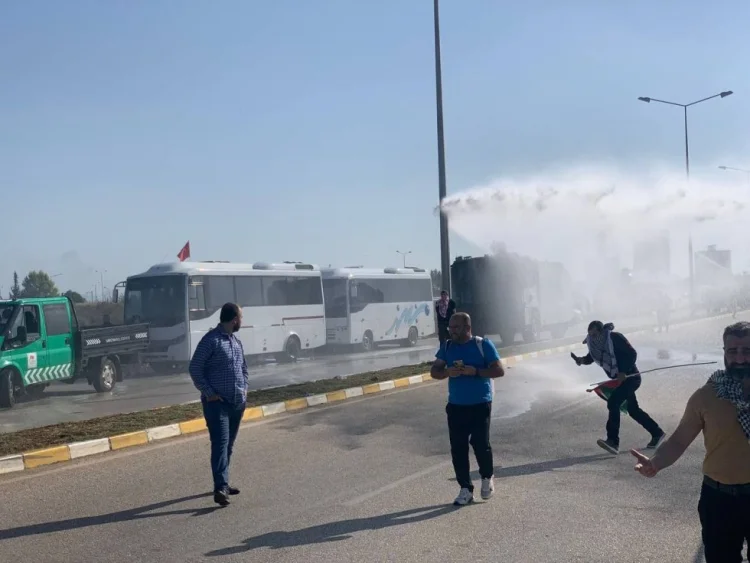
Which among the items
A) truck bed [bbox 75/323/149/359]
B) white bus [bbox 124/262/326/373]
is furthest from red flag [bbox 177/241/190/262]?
truck bed [bbox 75/323/149/359]

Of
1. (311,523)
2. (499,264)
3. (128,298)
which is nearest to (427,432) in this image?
(311,523)

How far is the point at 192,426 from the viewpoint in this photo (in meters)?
11.8

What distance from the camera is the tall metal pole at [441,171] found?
1955 centimetres

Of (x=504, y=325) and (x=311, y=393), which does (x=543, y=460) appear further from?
(x=504, y=325)

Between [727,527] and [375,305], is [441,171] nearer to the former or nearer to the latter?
[375,305]

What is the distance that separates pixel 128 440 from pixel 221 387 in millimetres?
4071

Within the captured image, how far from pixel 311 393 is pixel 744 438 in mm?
11538

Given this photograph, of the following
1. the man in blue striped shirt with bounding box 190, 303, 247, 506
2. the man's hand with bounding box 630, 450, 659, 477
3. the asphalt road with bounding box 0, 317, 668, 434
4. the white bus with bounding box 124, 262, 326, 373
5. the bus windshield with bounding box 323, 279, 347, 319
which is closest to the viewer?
the man's hand with bounding box 630, 450, 659, 477

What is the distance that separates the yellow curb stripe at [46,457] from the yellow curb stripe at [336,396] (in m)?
5.58

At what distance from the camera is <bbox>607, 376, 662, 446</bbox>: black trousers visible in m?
9.07

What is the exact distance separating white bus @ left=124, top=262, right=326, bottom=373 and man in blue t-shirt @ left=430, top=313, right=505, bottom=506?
16.4 m

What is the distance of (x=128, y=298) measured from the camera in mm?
23422

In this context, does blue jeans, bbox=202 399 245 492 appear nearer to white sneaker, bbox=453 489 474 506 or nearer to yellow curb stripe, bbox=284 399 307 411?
white sneaker, bbox=453 489 474 506

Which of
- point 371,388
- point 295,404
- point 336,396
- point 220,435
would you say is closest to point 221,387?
point 220,435
